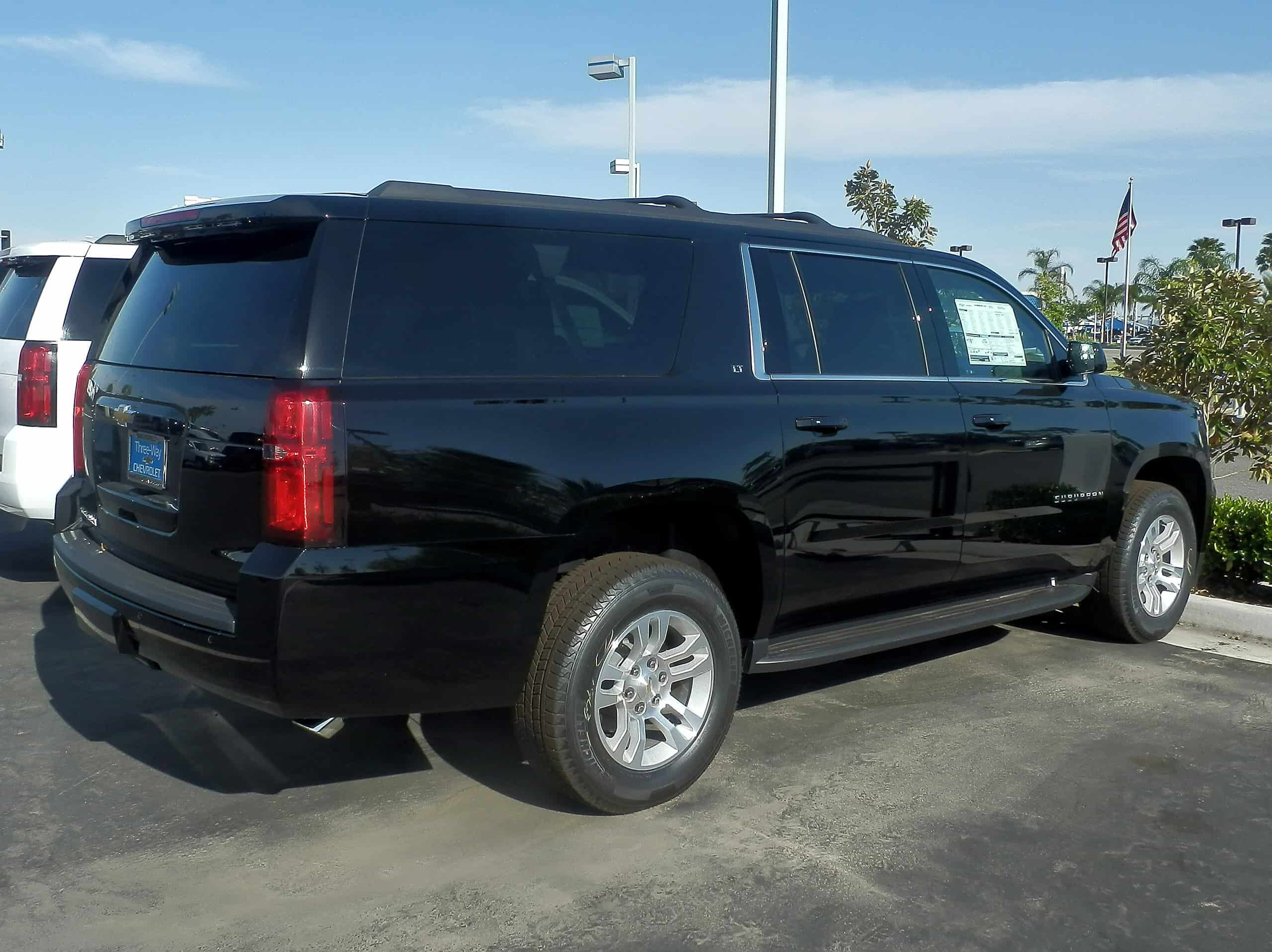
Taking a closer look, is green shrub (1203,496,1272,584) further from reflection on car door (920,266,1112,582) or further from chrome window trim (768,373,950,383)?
chrome window trim (768,373,950,383)

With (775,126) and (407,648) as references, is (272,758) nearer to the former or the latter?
(407,648)

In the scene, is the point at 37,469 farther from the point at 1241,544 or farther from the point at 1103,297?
the point at 1103,297

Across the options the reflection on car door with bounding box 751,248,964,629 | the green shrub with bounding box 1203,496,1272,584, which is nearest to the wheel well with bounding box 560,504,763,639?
the reflection on car door with bounding box 751,248,964,629

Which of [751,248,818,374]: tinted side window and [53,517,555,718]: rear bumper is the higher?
[751,248,818,374]: tinted side window

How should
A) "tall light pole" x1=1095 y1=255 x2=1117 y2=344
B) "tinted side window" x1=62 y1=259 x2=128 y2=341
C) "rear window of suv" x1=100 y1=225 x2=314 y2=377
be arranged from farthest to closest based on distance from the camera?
1. "tall light pole" x1=1095 y1=255 x2=1117 y2=344
2. "tinted side window" x1=62 y1=259 x2=128 y2=341
3. "rear window of suv" x1=100 y1=225 x2=314 y2=377

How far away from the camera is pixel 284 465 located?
3.32 m

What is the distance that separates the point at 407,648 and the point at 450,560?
0.90 feet

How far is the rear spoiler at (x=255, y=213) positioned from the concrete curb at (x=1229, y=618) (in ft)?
16.4

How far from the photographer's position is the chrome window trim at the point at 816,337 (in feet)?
14.4

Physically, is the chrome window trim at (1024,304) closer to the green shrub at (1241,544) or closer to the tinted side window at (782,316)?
the tinted side window at (782,316)

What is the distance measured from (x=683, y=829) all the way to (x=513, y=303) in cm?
170

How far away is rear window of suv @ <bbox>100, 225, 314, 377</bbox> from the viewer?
11.5 feet

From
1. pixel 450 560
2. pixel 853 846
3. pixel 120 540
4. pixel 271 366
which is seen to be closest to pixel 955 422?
pixel 853 846

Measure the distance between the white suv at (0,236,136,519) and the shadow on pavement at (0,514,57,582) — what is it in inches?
28.9
